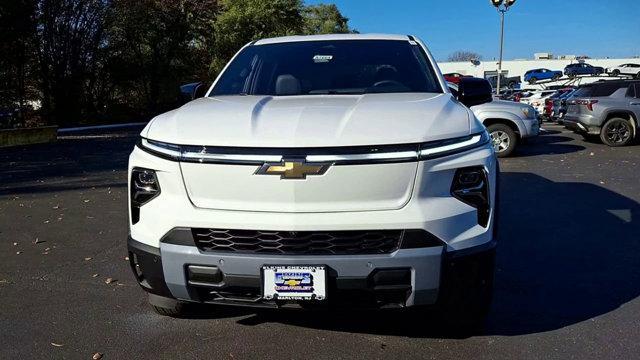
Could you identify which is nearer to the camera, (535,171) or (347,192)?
(347,192)

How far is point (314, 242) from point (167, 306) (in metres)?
1.27

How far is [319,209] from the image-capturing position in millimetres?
2570

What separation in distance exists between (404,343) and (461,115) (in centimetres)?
132

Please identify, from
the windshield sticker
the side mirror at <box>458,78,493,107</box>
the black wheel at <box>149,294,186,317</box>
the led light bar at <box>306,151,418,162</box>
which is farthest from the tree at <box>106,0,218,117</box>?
the led light bar at <box>306,151,418,162</box>

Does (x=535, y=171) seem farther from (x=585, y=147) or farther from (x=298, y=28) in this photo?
(x=298, y=28)

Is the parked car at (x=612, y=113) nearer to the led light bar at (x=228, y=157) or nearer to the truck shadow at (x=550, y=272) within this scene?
the truck shadow at (x=550, y=272)

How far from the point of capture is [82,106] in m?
22.6

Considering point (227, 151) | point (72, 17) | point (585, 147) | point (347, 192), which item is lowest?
point (585, 147)

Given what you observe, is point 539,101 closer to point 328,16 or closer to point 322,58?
point 322,58

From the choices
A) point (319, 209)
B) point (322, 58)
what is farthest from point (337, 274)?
point (322, 58)

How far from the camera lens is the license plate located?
2.56 m

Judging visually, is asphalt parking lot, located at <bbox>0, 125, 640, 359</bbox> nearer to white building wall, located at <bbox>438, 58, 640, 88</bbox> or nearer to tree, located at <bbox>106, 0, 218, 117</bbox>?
tree, located at <bbox>106, 0, 218, 117</bbox>

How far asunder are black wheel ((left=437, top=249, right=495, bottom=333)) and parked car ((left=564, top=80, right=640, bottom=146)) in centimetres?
1218

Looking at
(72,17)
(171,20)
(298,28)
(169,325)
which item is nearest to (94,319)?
(169,325)
